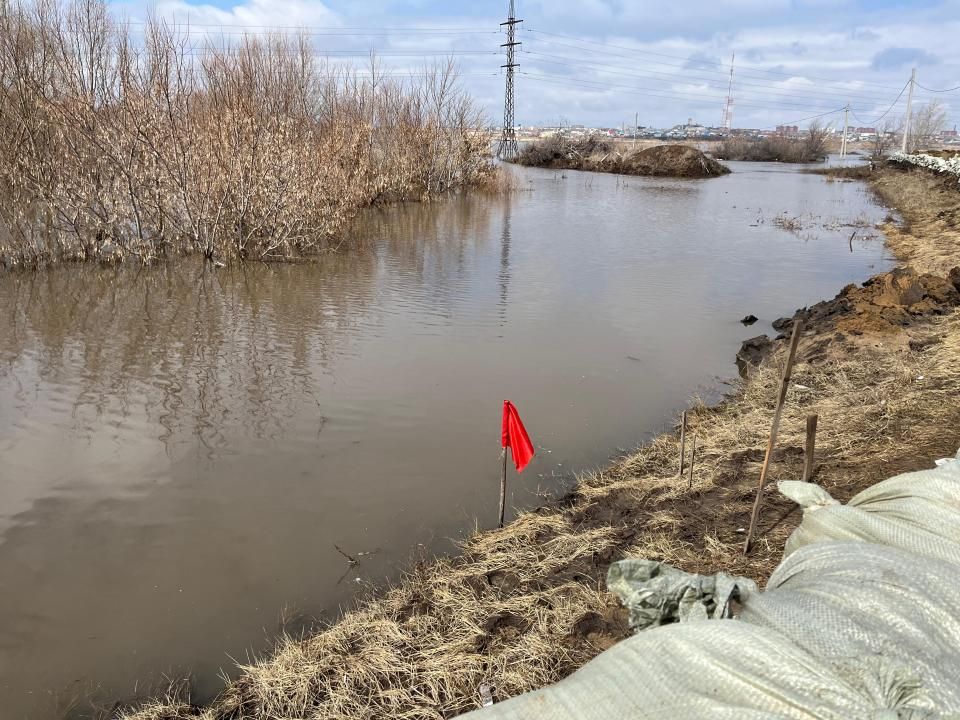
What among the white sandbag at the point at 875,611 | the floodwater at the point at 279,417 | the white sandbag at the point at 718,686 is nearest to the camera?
the white sandbag at the point at 718,686

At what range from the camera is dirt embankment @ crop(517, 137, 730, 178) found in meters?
40.1

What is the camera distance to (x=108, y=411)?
6.10 m

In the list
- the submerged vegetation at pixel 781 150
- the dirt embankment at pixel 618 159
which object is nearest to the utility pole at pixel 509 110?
the dirt embankment at pixel 618 159

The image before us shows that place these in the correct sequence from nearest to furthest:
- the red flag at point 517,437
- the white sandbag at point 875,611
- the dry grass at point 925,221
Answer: the white sandbag at point 875,611 → the red flag at point 517,437 → the dry grass at point 925,221

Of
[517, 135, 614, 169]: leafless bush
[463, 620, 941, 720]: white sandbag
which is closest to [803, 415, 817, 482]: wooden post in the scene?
[463, 620, 941, 720]: white sandbag

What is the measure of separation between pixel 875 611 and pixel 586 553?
210 cm

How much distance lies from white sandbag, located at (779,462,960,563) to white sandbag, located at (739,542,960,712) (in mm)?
293

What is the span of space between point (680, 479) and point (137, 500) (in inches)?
157

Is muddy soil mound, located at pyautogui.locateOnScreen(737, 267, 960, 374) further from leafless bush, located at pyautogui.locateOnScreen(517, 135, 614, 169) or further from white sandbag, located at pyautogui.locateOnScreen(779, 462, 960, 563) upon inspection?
leafless bush, located at pyautogui.locateOnScreen(517, 135, 614, 169)

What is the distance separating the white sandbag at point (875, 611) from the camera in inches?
70.8

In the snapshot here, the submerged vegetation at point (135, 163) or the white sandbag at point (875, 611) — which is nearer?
the white sandbag at point (875, 611)

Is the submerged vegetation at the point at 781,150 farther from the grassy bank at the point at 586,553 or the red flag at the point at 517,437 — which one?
the red flag at the point at 517,437

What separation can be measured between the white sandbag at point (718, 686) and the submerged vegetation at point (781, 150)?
6782cm

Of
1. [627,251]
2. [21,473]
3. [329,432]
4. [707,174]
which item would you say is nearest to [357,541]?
[329,432]
